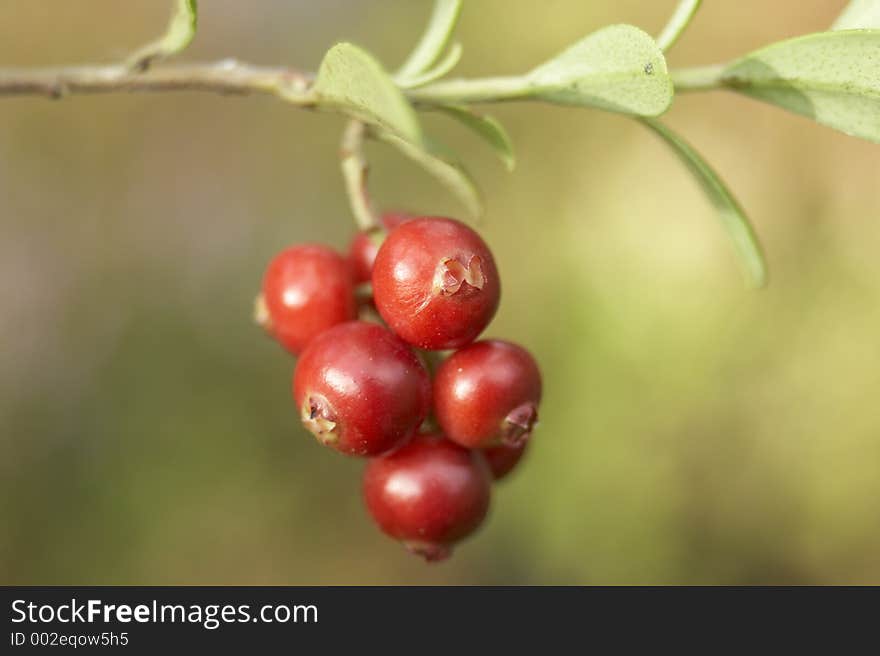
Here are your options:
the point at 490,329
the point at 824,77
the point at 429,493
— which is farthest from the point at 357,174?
the point at 490,329

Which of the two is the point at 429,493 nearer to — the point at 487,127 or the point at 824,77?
the point at 487,127

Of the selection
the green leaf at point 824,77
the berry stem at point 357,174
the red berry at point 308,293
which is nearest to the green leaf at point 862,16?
the green leaf at point 824,77

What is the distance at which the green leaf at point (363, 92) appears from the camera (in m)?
0.79

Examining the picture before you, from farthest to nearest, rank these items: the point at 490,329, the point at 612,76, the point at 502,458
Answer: the point at 490,329
the point at 502,458
the point at 612,76

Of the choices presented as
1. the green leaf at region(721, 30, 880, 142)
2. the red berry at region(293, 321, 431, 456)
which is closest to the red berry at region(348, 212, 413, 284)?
the red berry at region(293, 321, 431, 456)

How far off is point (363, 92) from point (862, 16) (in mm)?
805

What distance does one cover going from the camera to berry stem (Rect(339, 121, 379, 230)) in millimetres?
1357

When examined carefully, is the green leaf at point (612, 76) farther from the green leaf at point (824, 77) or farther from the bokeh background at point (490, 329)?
the bokeh background at point (490, 329)

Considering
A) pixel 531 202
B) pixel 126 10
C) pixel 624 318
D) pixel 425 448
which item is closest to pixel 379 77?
pixel 425 448

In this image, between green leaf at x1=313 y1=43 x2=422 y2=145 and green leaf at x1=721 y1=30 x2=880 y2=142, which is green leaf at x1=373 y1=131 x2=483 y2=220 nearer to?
green leaf at x1=313 y1=43 x2=422 y2=145

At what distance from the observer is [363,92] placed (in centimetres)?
95

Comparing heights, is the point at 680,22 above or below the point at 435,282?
above

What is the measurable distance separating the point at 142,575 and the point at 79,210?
1.80 meters

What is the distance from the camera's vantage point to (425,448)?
1314 millimetres
